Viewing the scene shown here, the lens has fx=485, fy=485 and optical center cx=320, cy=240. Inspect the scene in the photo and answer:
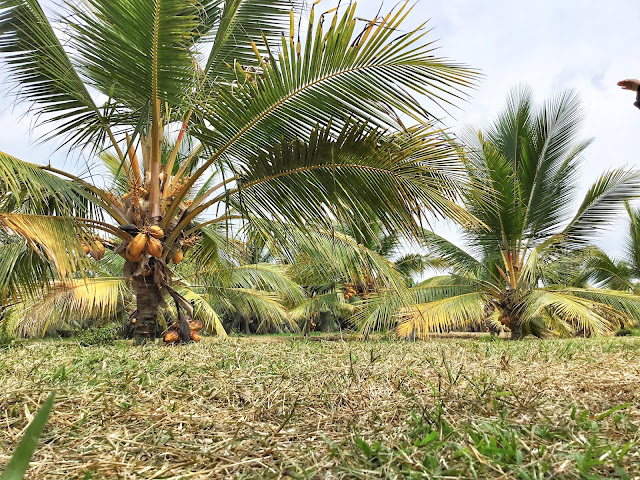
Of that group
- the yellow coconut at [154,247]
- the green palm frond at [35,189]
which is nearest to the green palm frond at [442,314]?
the yellow coconut at [154,247]

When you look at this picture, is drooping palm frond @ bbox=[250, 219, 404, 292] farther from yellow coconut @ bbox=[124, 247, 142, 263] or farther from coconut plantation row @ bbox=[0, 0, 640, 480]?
yellow coconut @ bbox=[124, 247, 142, 263]

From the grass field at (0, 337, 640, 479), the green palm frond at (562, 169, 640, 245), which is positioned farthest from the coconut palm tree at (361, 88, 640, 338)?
the grass field at (0, 337, 640, 479)

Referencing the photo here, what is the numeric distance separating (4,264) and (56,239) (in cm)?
116

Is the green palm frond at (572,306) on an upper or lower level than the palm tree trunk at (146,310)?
lower

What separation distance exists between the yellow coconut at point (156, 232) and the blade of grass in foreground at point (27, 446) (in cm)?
408

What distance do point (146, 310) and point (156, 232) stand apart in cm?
111

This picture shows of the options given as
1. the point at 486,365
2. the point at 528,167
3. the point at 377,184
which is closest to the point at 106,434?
the point at 486,365

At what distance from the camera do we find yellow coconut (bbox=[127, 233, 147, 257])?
457cm

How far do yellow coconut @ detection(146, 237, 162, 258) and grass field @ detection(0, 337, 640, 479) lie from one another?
2087 mm

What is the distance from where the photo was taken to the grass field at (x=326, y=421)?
123 centimetres

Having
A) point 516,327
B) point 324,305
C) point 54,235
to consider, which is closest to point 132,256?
point 54,235

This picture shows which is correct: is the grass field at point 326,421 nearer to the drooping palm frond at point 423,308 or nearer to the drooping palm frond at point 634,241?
the drooping palm frond at point 423,308

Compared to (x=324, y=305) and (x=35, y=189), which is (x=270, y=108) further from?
(x=324, y=305)

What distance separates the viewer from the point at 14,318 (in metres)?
8.41
